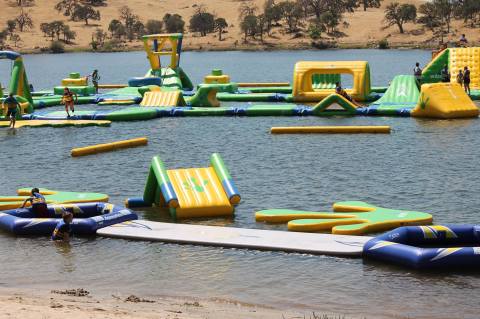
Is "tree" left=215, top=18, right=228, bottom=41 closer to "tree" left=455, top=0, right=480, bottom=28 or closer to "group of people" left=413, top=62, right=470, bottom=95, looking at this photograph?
"tree" left=455, top=0, right=480, bottom=28

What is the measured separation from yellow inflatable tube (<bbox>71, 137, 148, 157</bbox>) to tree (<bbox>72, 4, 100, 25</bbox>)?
4972 inches

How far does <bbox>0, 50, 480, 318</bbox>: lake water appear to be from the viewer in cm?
1514

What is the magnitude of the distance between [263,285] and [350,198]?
758 centimetres

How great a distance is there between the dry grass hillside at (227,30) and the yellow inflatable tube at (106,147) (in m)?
88.8

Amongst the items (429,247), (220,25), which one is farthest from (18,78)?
(220,25)

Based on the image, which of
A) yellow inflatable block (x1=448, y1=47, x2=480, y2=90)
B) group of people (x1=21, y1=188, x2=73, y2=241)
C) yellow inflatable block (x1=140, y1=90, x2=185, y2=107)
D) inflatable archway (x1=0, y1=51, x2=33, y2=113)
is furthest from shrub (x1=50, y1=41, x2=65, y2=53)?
group of people (x1=21, y1=188, x2=73, y2=241)

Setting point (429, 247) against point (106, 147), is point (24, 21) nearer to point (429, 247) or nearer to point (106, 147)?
point (106, 147)

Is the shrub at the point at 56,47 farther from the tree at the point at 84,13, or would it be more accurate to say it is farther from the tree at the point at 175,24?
the tree at the point at 175,24

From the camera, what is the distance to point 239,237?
18328 millimetres

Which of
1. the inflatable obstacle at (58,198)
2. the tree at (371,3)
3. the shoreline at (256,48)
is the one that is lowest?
the shoreline at (256,48)

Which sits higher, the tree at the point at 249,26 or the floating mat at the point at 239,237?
the floating mat at the point at 239,237

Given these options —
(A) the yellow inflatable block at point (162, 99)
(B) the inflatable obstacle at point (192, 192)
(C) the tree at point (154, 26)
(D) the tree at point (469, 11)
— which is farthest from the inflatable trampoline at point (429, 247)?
(C) the tree at point (154, 26)

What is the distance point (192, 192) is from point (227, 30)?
12681 centimetres

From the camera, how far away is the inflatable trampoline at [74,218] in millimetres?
19234
